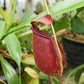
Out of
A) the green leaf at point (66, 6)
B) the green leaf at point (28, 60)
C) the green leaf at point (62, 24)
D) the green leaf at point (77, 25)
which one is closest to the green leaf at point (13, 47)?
the green leaf at point (28, 60)

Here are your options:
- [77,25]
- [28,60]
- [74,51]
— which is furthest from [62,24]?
[28,60]

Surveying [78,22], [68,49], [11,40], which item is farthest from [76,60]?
[11,40]

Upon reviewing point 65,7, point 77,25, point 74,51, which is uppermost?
point 65,7

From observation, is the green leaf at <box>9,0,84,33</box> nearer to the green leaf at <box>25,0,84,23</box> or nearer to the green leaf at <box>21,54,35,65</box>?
the green leaf at <box>25,0,84,23</box>

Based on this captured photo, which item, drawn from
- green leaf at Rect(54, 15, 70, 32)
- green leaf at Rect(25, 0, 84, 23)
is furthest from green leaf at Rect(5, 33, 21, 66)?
green leaf at Rect(54, 15, 70, 32)

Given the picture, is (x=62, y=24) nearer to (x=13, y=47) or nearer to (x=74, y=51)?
(x=74, y=51)

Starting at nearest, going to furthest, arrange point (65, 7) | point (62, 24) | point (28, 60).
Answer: point (65, 7), point (28, 60), point (62, 24)
